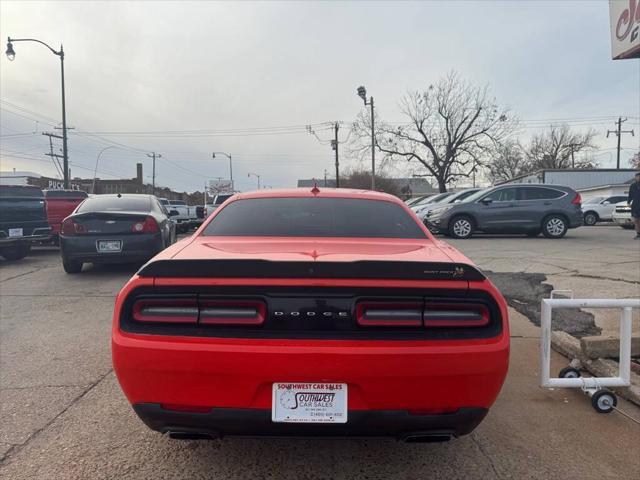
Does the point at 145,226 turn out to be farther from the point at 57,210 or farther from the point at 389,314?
the point at 389,314

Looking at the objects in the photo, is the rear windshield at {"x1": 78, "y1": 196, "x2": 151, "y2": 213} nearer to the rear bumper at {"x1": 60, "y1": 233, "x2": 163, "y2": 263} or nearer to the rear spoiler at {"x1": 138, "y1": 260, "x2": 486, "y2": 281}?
the rear bumper at {"x1": 60, "y1": 233, "x2": 163, "y2": 263}

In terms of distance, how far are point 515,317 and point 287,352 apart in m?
4.24

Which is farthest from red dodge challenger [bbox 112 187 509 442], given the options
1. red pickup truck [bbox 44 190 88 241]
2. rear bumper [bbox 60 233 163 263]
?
red pickup truck [bbox 44 190 88 241]

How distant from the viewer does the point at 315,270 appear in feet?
6.78

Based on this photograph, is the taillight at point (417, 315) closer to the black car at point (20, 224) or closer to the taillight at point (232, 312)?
the taillight at point (232, 312)

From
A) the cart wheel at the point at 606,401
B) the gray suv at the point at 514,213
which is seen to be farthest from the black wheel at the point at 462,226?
the cart wheel at the point at 606,401

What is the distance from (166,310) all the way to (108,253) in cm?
627

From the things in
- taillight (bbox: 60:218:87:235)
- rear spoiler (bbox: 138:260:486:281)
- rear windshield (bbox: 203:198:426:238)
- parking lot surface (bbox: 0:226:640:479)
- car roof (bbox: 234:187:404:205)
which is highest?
car roof (bbox: 234:187:404:205)

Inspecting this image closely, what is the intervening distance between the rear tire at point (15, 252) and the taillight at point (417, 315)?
10.2 meters

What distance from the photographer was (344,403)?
2.00 metres

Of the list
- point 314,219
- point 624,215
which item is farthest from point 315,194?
point 624,215

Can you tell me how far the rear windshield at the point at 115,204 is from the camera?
8.08 meters

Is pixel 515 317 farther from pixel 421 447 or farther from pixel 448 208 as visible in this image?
pixel 448 208

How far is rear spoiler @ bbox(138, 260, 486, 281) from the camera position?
206 centimetres
